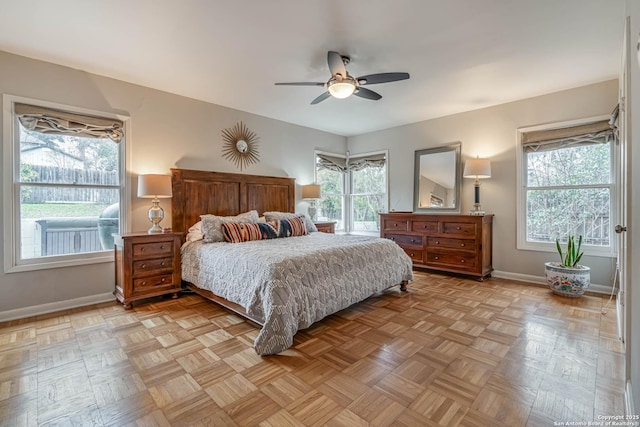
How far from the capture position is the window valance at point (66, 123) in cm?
290

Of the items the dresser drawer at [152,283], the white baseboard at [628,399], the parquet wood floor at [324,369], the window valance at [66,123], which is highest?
the window valance at [66,123]

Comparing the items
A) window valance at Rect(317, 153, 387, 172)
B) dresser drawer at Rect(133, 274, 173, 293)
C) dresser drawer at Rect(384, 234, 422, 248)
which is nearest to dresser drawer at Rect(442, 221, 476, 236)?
dresser drawer at Rect(384, 234, 422, 248)

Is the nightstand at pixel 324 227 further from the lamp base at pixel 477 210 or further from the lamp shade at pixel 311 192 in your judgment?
the lamp base at pixel 477 210

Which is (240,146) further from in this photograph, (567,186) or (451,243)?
(567,186)

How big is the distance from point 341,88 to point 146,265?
2.84m

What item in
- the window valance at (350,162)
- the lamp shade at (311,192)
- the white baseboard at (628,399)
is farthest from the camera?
the window valance at (350,162)

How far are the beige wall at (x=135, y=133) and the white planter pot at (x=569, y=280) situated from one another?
4.13m

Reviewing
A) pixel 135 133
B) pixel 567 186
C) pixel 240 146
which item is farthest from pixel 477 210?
pixel 135 133

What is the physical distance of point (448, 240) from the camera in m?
4.36

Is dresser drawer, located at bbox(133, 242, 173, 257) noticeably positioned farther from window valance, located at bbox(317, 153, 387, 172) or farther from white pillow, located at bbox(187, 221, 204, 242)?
window valance, located at bbox(317, 153, 387, 172)

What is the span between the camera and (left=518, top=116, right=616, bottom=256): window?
3564 millimetres

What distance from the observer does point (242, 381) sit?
183cm

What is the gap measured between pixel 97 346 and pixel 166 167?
2.29 m

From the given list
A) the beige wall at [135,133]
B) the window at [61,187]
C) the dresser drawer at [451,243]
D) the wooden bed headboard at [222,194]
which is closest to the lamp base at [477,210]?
the dresser drawer at [451,243]
